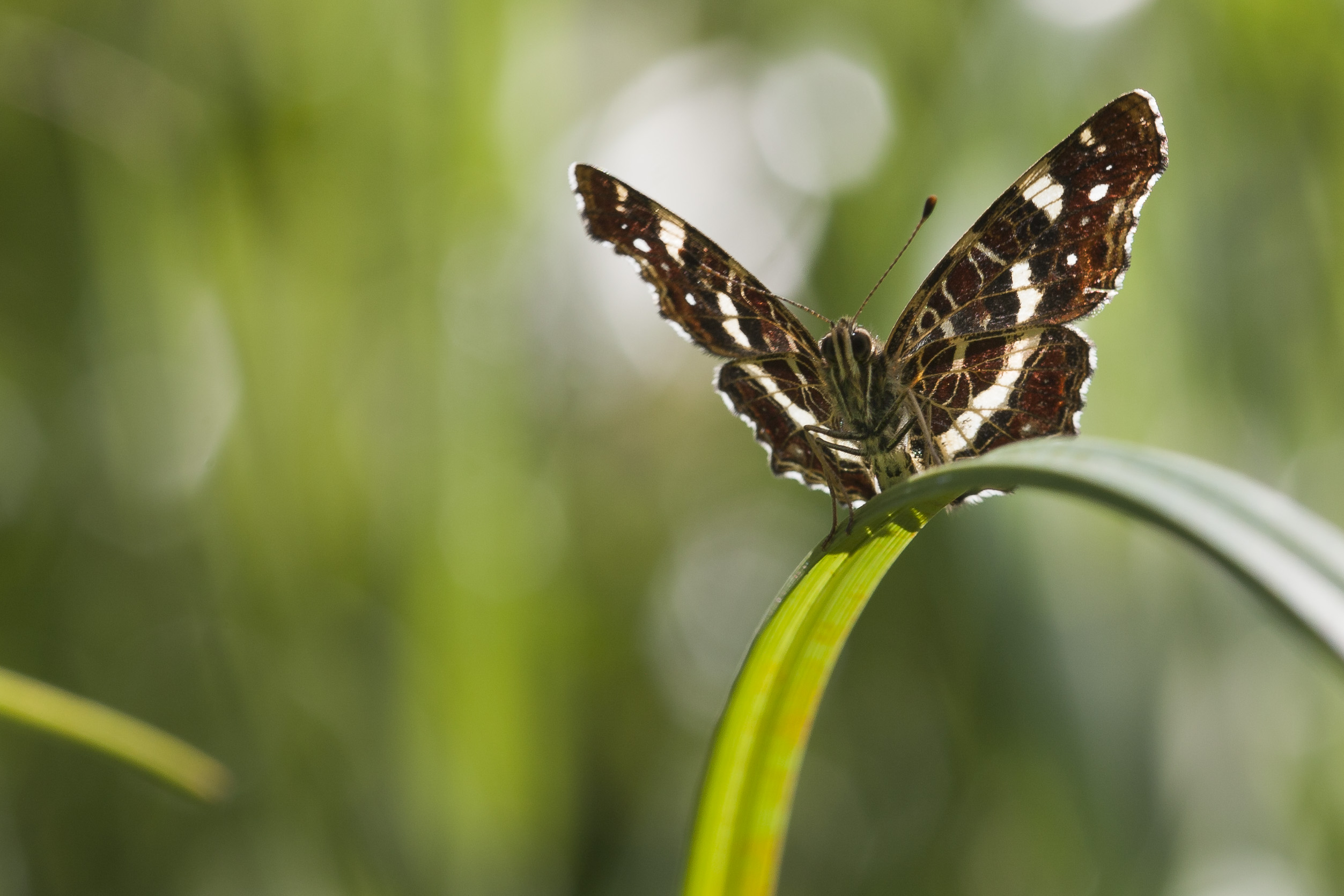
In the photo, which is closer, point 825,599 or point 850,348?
point 825,599

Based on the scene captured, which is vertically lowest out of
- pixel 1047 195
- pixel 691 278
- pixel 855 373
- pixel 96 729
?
pixel 96 729

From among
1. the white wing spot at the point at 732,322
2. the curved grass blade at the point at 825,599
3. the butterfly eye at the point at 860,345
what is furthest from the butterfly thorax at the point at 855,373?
the curved grass blade at the point at 825,599

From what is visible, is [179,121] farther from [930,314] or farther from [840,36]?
[930,314]

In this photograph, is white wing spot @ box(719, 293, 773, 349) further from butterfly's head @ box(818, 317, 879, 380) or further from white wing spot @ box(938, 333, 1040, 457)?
white wing spot @ box(938, 333, 1040, 457)

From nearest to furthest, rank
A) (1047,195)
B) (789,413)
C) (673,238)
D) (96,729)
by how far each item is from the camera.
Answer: (96,729) < (1047,195) < (673,238) < (789,413)

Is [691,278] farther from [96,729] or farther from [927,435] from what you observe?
[96,729]

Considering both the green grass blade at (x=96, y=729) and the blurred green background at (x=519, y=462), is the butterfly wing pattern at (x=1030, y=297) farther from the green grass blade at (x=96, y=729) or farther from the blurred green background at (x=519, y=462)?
the green grass blade at (x=96, y=729)

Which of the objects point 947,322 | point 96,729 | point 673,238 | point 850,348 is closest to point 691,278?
point 673,238
